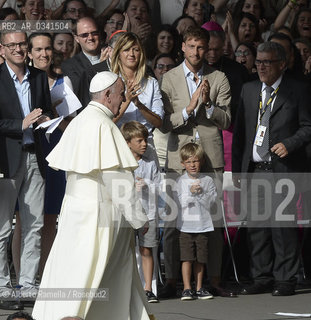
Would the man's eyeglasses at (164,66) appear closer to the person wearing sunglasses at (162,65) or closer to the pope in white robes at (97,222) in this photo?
the person wearing sunglasses at (162,65)

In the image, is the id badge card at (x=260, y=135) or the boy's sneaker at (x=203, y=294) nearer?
the boy's sneaker at (x=203, y=294)

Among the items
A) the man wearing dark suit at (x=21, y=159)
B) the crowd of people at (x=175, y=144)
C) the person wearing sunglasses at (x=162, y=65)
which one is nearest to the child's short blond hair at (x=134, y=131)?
the crowd of people at (x=175, y=144)

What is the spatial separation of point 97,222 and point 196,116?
296cm

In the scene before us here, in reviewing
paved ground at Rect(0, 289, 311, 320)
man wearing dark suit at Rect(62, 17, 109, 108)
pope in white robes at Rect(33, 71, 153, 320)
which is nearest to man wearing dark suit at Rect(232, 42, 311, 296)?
paved ground at Rect(0, 289, 311, 320)

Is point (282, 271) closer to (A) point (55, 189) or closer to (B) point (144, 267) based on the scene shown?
(B) point (144, 267)

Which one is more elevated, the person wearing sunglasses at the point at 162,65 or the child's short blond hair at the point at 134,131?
the person wearing sunglasses at the point at 162,65

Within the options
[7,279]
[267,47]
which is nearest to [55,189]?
[7,279]

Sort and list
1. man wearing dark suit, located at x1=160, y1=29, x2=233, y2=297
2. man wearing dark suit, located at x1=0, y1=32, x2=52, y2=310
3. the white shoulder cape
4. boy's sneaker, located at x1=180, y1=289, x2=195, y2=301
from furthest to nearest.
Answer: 1. man wearing dark suit, located at x1=160, y1=29, x2=233, y2=297
2. boy's sneaker, located at x1=180, y1=289, x2=195, y2=301
3. man wearing dark suit, located at x1=0, y1=32, x2=52, y2=310
4. the white shoulder cape

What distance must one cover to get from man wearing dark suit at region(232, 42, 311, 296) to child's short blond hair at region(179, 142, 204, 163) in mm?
659

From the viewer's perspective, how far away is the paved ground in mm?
9531

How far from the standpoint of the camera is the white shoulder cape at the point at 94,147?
786cm

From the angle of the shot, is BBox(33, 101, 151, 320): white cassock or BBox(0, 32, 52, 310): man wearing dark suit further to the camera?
BBox(0, 32, 52, 310): man wearing dark suit

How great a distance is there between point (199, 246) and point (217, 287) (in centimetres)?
49

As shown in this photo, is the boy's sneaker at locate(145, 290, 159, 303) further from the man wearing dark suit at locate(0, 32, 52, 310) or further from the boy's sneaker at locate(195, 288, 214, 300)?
the man wearing dark suit at locate(0, 32, 52, 310)
